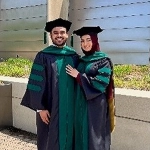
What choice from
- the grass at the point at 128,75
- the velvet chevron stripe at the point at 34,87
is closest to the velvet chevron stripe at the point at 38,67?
the velvet chevron stripe at the point at 34,87

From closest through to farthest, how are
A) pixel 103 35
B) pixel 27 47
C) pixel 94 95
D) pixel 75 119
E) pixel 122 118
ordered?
pixel 94 95, pixel 75 119, pixel 122 118, pixel 103 35, pixel 27 47

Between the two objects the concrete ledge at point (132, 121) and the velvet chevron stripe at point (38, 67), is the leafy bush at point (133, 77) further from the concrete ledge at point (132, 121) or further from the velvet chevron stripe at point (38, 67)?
the velvet chevron stripe at point (38, 67)

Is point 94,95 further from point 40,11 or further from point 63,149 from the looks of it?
point 40,11

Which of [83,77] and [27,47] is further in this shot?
[27,47]

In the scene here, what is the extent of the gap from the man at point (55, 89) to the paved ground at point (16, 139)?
1.28 m

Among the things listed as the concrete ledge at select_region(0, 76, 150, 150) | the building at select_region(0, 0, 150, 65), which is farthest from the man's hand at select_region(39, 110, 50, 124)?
the building at select_region(0, 0, 150, 65)

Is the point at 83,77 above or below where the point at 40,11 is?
below

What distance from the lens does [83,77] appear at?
2.43 metres

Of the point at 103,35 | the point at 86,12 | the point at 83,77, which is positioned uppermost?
the point at 86,12

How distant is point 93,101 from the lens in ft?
8.11

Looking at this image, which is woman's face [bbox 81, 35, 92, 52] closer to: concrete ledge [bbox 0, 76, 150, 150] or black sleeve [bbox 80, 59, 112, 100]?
black sleeve [bbox 80, 59, 112, 100]

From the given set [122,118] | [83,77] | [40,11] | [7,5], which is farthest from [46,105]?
[7,5]

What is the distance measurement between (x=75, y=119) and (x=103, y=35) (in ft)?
14.5

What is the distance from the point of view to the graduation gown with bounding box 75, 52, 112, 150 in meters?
2.42
